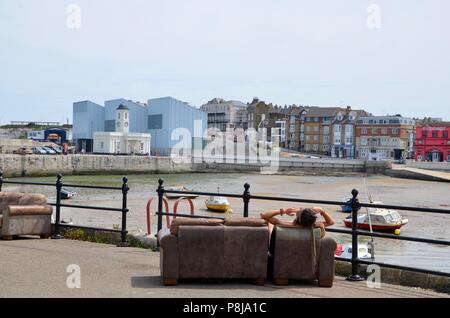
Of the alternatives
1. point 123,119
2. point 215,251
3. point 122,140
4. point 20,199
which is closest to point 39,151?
point 122,140

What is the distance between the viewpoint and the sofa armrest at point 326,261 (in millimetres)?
7270

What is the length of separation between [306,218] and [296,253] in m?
0.44

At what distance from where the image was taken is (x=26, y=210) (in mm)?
10664

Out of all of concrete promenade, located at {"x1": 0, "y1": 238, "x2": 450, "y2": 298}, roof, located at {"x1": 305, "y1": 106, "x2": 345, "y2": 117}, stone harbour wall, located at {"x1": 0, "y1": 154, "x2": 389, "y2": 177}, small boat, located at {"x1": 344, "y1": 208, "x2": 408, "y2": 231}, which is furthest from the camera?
roof, located at {"x1": 305, "y1": 106, "x2": 345, "y2": 117}

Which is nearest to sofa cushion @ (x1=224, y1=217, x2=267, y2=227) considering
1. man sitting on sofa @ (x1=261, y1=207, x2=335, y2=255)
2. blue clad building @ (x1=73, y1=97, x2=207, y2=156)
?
man sitting on sofa @ (x1=261, y1=207, x2=335, y2=255)

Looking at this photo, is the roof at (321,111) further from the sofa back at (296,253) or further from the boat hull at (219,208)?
the sofa back at (296,253)

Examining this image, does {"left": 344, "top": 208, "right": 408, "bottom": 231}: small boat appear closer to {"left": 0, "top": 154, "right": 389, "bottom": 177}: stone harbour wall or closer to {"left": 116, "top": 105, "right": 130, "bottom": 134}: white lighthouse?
{"left": 0, "top": 154, "right": 389, "bottom": 177}: stone harbour wall

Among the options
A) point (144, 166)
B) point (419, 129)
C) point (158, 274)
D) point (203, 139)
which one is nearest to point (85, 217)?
point (158, 274)

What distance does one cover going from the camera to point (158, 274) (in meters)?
Result: 7.91

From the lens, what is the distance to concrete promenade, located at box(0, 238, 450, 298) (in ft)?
22.2

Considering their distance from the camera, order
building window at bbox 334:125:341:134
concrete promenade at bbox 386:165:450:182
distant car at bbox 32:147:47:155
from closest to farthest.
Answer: distant car at bbox 32:147:47:155 → concrete promenade at bbox 386:165:450:182 → building window at bbox 334:125:341:134

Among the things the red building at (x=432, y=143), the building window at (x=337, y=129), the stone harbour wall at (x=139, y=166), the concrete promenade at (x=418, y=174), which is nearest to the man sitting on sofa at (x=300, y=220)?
the stone harbour wall at (x=139, y=166)

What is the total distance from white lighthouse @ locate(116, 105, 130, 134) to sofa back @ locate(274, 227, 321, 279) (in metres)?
95.9

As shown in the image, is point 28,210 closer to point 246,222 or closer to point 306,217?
point 246,222
